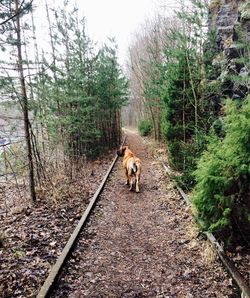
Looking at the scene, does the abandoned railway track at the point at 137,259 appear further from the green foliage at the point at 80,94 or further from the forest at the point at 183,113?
the green foliage at the point at 80,94

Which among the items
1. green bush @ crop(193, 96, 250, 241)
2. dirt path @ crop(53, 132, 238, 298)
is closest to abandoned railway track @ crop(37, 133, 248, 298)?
dirt path @ crop(53, 132, 238, 298)

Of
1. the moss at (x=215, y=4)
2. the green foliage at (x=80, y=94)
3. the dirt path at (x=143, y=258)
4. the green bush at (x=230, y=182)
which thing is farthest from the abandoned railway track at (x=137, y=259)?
the moss at (x=215, y=4)

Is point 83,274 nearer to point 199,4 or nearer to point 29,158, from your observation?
point 29,158

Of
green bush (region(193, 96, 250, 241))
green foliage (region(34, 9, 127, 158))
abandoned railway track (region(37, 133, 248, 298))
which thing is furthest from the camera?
green foliage (region(34, 9, 127, 158))

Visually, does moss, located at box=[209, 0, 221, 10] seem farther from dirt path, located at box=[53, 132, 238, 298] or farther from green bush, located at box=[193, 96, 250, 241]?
green bush, located at box=[193, 96, 250, 241]

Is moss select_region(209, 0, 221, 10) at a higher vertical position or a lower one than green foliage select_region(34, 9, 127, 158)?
higher

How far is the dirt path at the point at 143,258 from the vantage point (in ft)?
14.8

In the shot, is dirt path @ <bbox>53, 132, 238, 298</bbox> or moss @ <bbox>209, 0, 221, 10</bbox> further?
moss @ <bbox>209, 0, 221, 10</bbox>

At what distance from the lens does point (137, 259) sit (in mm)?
5547

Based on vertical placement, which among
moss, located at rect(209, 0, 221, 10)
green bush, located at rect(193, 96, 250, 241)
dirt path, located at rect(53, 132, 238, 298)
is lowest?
dirt path, located at rect(53, 132, 238, 298)

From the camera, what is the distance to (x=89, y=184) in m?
12.1

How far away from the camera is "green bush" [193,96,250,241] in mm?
4613

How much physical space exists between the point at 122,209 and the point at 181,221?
1.94 meters

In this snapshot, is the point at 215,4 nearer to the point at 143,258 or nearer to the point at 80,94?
the point at 80,94
